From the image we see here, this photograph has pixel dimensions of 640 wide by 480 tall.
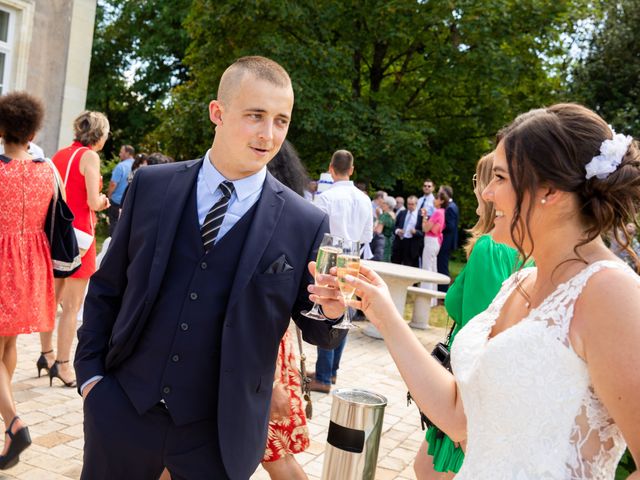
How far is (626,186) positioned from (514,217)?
36cm

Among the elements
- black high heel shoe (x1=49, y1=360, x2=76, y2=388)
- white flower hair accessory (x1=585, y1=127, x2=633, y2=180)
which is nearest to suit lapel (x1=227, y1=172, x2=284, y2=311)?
white flower hair accessory (x1=585, y1=127, x2=633, y2=180)

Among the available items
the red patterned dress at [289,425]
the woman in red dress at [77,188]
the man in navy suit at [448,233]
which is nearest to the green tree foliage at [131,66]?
the man in navy suit at [448,233]

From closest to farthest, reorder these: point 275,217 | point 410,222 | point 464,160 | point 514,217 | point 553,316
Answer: point 553,316
point 514,217
point 275,217
point 410,222
point 464,160

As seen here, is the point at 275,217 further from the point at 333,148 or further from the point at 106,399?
the point at 333,148

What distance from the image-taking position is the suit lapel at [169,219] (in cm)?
233

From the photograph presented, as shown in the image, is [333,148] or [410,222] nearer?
[410,222]

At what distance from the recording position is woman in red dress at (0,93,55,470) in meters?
4.35

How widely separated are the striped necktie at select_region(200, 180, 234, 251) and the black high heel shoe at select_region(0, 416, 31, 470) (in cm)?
252

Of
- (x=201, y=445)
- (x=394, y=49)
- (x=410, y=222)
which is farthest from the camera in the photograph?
(x=394, y=49)

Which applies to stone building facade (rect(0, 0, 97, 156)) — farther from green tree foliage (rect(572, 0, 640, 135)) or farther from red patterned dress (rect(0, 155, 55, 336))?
green tree foliage (rect(572, 0, 640, 135))

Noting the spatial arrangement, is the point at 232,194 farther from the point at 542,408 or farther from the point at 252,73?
the point at 542,408

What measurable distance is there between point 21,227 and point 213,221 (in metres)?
2.73

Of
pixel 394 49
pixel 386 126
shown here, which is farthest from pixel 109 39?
pixel 386 126

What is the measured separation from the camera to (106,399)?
94.1 inches
